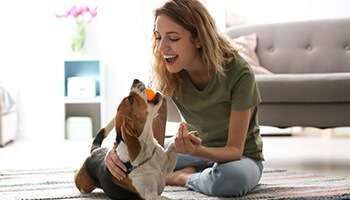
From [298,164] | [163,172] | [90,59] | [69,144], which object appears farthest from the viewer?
[90,59]

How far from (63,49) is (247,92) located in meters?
3.71

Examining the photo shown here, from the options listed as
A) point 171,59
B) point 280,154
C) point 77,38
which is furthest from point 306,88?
point 77,38

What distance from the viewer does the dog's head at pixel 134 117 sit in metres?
1.44

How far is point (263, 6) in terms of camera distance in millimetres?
5137

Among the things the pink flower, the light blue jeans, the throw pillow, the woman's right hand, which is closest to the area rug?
the light blue jeans

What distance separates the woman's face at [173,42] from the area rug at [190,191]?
0.50 metres

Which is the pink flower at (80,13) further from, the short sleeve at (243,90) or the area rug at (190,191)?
the short sleeve at (243,90)

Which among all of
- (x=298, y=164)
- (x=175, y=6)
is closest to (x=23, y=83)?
(x=298, y=164)

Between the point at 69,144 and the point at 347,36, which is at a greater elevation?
the point at 347,36

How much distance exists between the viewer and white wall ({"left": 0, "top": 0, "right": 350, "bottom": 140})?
200 inches

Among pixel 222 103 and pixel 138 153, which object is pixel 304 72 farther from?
pixel 138 153

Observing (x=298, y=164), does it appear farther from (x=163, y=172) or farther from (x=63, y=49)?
(x=63, y=49)

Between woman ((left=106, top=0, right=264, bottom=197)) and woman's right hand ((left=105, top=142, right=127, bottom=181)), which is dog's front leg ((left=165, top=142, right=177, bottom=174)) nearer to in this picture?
woman ((left=106, top=0, right=264, bottom=197))

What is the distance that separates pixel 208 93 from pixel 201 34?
0.25 m
